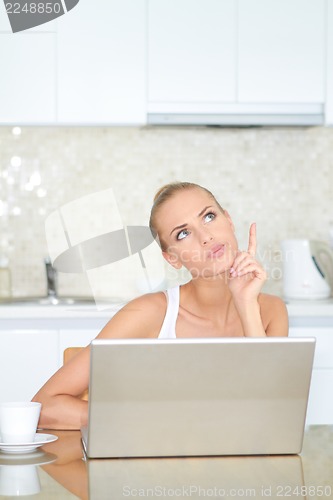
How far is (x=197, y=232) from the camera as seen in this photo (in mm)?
1942

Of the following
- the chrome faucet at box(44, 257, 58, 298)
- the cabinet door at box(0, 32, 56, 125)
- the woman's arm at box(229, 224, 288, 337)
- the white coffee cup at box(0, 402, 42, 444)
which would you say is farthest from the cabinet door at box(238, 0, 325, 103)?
the white coffee cup at box(0, 402, 42, 444)

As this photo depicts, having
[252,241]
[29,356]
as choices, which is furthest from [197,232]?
[29,356]

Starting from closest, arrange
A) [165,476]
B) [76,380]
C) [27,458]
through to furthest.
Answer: [165,476] → [27,458] → [76,380]

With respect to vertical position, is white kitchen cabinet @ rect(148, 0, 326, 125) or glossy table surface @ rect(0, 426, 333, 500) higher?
white kitchen cabinet @ rect(148, 0, 326, 125)

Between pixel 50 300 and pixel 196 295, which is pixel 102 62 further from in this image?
pixel 196 295

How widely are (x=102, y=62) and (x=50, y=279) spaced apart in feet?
3.12

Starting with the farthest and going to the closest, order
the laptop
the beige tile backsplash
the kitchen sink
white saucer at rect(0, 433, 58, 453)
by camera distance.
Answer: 1. the beige tile backsplash
2. the kitchen sink
3. white saucer at rect(0, 433, 58, 453)
4. the laptop

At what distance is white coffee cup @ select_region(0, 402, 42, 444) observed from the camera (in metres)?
1.40

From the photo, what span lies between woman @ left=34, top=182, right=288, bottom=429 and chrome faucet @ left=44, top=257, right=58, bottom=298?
164cm

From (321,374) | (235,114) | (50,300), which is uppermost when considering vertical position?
(235,114)

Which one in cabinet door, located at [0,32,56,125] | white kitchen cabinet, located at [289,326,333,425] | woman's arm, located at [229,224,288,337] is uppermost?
cabinet door, located at [0,32,56,125]

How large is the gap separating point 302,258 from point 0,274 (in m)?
1.29

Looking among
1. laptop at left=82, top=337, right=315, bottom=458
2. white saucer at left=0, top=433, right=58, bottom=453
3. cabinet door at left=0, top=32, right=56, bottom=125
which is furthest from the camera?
cabinet door at left=0, top=32, right=56, bottom=125

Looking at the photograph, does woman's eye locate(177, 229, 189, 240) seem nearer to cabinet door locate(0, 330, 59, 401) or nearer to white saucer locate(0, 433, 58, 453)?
white saucer locate(0, 433, 58, 453)
